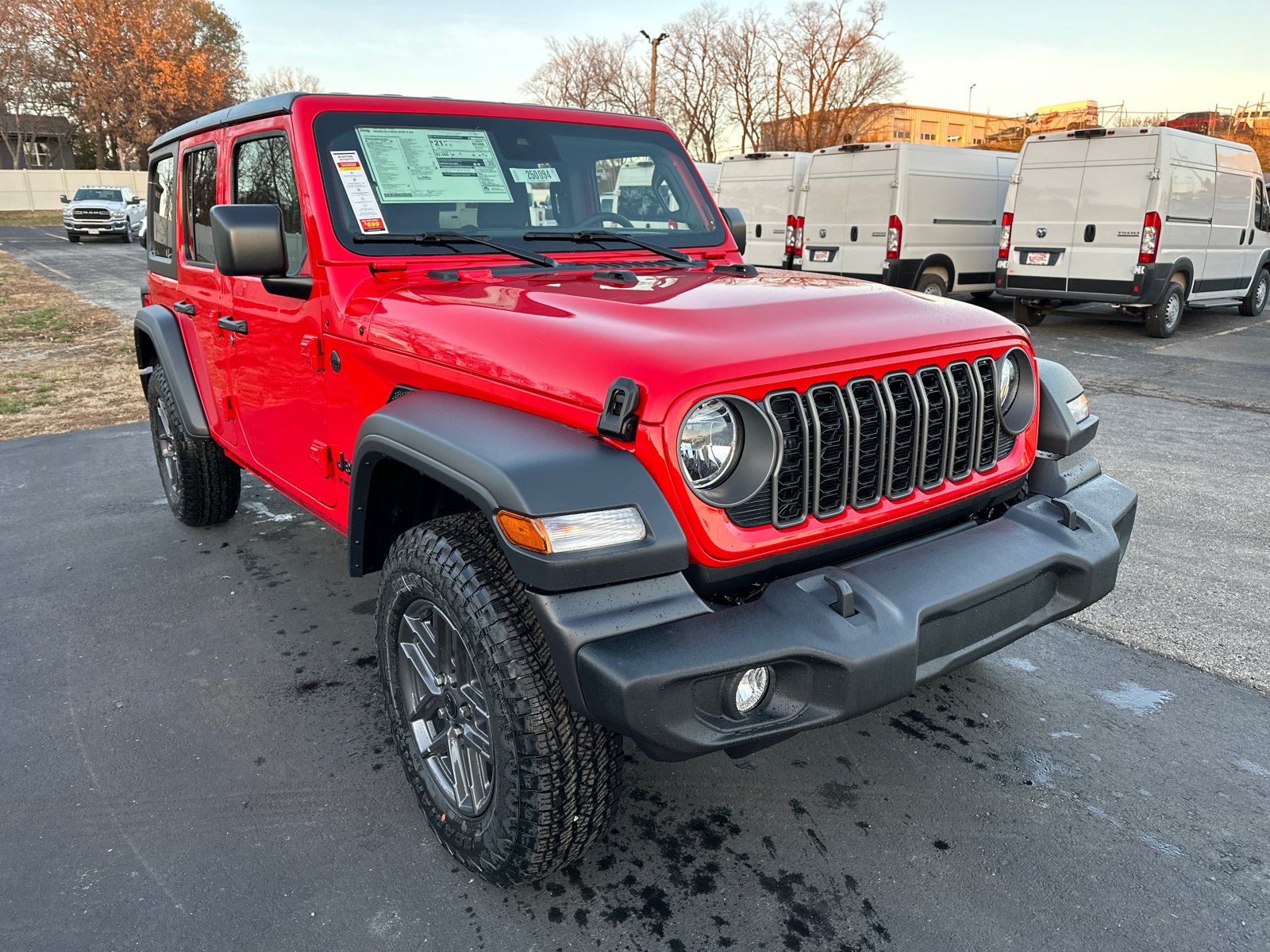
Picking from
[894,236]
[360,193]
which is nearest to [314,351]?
[360,193]

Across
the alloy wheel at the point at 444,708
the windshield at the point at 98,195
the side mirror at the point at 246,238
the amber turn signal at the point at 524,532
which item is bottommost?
the alloy wheel at the point at 444,708

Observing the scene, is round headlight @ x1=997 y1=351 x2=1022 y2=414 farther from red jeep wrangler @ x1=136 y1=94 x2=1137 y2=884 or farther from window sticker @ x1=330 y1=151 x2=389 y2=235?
window sticker @ x1=330 y1=151 x2=389 y2=235

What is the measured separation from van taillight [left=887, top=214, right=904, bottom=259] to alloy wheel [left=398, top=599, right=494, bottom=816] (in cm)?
1131

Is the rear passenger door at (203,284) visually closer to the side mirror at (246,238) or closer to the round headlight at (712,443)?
the side mirror at (246,238)

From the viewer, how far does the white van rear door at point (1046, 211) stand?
11352 millimetres

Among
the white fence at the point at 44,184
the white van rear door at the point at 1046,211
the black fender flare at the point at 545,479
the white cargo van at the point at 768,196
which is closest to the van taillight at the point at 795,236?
the white cargo van at the point at 768,196

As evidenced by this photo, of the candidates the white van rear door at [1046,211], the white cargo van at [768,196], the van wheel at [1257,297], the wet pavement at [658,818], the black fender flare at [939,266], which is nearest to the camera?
the wet pavement at [658,818]

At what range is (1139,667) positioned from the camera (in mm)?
3352

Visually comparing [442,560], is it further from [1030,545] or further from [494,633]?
[1030,545]

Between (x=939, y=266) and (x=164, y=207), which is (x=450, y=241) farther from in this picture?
(x=939, y=266)

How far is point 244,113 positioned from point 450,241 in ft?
3.43

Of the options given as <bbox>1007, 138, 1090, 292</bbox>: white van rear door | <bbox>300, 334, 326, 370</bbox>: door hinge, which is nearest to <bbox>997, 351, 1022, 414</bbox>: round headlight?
<bbox>300, 334, 326, 370</bbox>: door hinge

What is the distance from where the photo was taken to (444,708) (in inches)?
91.8

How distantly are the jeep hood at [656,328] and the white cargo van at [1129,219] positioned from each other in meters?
10.00
